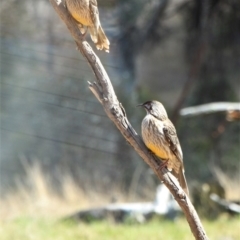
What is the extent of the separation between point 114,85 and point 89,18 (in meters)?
7.65

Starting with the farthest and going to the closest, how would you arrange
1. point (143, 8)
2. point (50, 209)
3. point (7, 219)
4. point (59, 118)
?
point (59, 118) → point (143, 8) → point (50, 209) → point (7, 219)

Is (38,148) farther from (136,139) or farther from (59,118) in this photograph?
(136,139)

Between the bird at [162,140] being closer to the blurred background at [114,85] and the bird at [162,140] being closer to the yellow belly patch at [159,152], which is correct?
the yellow belly patch at [159,152]

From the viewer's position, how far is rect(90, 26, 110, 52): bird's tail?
4.69 m

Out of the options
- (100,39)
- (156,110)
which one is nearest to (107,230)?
(156,110)

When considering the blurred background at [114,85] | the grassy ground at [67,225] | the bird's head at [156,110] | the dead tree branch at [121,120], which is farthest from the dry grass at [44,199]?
the dead tree branch at [121,120]

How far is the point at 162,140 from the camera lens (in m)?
4.70

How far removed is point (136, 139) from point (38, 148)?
27.6 feet

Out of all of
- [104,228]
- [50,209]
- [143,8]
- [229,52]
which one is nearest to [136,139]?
[104,228]

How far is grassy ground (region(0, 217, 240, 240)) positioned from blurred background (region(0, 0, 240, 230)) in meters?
3.01

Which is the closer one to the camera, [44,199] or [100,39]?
[100,39]

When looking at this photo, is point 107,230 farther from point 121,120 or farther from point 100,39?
point 121,120

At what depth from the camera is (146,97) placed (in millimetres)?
12633

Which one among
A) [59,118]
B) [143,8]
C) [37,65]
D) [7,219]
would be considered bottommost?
[7,219]
